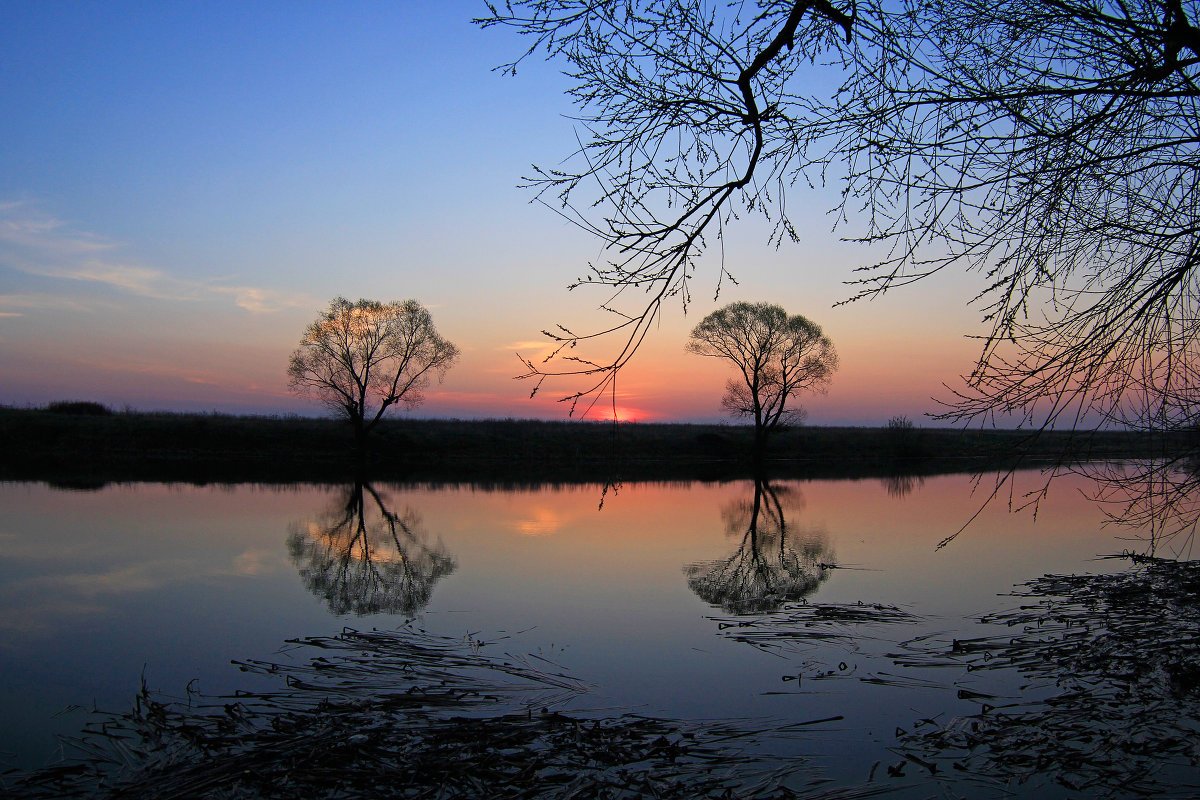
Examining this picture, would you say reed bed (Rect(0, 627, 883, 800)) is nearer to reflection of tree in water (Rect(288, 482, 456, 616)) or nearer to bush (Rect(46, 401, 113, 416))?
reflection of tree in water (Rect(288, 482, 456, 616))

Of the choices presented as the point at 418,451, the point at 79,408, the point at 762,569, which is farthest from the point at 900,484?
the point at 79,408

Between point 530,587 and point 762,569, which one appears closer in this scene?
point 530,587

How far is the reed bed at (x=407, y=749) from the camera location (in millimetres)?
3975

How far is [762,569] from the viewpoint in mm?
11164

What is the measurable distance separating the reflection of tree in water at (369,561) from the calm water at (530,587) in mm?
61

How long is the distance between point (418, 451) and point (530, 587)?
31061mm

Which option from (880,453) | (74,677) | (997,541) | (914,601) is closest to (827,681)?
(914,601)

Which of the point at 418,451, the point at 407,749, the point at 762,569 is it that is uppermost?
the point at 418,451

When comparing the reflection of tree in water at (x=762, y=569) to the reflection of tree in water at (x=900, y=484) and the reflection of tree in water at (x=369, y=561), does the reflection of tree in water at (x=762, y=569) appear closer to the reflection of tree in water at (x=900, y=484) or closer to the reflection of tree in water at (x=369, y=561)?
the reflection of tree in water at (x=369, y=561)

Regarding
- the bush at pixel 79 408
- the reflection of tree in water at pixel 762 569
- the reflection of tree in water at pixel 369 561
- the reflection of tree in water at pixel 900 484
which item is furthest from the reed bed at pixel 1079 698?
the bush at pixel 79 408

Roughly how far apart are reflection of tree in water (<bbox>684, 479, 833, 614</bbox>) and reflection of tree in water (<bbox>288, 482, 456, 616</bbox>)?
3594mm

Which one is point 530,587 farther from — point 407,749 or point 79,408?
point 79,408

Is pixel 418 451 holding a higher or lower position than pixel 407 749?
higher

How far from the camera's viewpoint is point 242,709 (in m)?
5.04
